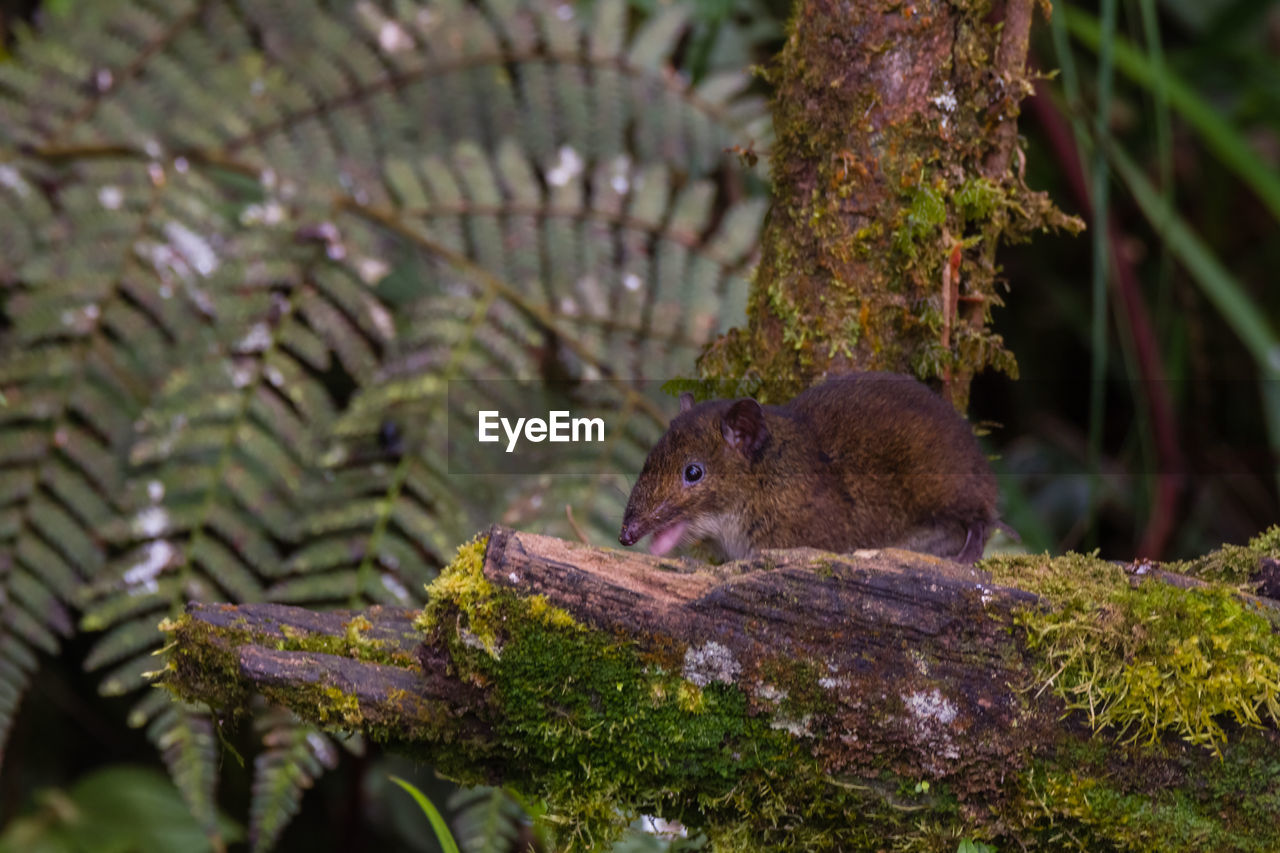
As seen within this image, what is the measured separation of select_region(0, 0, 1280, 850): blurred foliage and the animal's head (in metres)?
0.78

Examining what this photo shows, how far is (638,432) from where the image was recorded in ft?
9.27

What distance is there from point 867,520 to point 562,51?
2.07 m

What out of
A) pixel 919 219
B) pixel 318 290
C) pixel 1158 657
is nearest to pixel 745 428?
pixel 919 219

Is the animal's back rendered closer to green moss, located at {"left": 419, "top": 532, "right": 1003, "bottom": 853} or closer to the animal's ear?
the animal's ear

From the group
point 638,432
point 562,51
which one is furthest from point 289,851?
point 562,51

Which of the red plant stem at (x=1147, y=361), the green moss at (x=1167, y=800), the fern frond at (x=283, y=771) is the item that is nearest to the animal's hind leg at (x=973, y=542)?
the green moss at (x=1167, y=800)

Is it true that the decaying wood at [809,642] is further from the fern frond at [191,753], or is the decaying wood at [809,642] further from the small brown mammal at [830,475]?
the fern frond at [191,753]

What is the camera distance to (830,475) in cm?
185

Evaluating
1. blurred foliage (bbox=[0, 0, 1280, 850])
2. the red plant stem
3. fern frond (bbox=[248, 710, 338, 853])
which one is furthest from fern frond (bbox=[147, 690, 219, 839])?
the red plant stem

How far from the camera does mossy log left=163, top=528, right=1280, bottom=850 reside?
133cm

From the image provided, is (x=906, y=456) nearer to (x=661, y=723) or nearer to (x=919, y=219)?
(x=919, y=219)

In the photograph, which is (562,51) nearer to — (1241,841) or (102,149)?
(102,149)

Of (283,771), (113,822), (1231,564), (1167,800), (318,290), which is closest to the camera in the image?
(1167,800)

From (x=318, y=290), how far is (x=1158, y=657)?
2.34m
